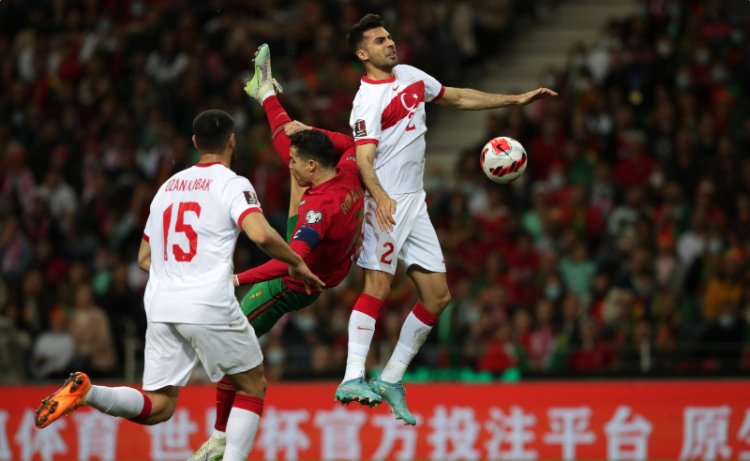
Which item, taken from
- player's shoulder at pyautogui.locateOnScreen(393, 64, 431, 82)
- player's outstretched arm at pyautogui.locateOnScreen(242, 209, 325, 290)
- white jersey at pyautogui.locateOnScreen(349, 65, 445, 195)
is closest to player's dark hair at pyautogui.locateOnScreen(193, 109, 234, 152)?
player's outstretched arm at pyautogui.locateOnScreen(242, 209, 325, 290)

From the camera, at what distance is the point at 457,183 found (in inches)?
667

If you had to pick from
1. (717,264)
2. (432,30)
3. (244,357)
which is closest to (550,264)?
(717,264)

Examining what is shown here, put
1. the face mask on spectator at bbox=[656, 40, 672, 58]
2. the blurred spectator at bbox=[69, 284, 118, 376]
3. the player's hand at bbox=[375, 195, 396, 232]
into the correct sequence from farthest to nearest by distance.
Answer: the face mask on spectator at bbox=[656, 40, 672, 58], the blurred spectator at bbox=[69, 284, 118, 376], the player's hand at bbox=[375, 195, 396, 232]

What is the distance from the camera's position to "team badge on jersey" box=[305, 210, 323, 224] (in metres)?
8.91

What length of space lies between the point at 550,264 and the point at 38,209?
700cm

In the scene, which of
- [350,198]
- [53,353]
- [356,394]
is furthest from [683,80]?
[356,394]

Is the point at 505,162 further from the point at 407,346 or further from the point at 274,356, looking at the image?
the point at 274,356

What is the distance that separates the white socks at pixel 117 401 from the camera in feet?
28.1

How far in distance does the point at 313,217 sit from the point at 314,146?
493 millimetres

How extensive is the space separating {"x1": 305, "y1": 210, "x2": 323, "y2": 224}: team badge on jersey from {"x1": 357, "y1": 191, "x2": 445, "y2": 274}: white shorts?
0.48m

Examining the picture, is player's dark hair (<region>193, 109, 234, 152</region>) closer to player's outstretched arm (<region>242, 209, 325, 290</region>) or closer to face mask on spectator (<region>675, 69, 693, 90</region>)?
player's outstretched arm (<region>242, 209, 325, 290</region>)

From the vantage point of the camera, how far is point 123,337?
1550cm

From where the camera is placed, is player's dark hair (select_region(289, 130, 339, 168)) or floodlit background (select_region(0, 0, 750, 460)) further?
floodlit background (select_region(0, 0, 750, 460))

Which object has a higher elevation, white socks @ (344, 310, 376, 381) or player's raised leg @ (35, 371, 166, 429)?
white socks @ (344, 310, 376, 381)
